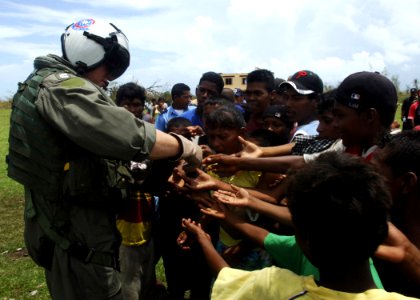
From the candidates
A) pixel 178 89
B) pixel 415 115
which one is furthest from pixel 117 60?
pixel 415 115

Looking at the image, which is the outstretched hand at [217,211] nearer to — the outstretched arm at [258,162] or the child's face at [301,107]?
the outstretched arm at [258,162]

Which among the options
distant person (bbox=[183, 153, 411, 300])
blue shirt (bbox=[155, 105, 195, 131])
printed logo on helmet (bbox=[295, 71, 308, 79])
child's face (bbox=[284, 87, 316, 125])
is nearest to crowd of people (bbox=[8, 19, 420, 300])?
distant person (bbox=[183, 153, 411, 300])

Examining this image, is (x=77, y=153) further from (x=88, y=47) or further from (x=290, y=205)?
(x=290, y=205)

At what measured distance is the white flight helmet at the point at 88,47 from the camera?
2658 mm

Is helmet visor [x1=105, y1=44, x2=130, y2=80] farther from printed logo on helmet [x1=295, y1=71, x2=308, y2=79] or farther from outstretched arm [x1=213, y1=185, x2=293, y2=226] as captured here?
printed logo on helmet [x1=295, y1=71, x2=308, y2=79]

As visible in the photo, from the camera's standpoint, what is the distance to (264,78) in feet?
16.5

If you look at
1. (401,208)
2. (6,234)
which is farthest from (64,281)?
(6,234)

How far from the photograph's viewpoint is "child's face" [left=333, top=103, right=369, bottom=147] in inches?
92.0

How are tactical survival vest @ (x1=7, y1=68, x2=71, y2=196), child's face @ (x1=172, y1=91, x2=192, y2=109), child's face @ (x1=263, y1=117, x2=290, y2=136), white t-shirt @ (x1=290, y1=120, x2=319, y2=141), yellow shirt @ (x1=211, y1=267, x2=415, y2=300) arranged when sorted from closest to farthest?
yellow shirt @ (x1=211, y1=267, x2=415, y2=300)
tactical survival vest @ (x1=7, y1=68, x2=71, y2=196)
white t-shirt @ (x1=290, y1=120, x2=319, y2=141)
child's face @ (x1=263, y1=117, x2=290, y2=136)
child's face @ (x1=172, y1=91, x2=192, y2=109)

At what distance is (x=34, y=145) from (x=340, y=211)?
1.78m

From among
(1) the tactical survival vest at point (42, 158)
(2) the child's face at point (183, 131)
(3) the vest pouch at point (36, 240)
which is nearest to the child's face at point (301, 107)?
(2) the child's face at point (183, 131)

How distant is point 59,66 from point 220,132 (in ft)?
3.96

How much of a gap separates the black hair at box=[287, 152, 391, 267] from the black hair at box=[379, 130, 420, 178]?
57 centimetres

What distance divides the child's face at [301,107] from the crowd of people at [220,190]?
1.44 ft
